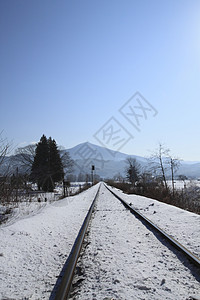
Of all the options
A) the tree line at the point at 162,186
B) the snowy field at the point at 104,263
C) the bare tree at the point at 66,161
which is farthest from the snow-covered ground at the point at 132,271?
the bare tree at the point at 66,161

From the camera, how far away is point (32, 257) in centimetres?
401

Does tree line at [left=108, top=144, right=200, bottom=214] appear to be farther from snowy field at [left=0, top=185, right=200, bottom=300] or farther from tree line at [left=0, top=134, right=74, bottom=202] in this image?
tree line at [left=0, top=134, right=74, bottom=202]

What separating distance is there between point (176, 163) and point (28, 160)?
98.8ft

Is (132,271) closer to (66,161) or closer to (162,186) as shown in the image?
(162,186)

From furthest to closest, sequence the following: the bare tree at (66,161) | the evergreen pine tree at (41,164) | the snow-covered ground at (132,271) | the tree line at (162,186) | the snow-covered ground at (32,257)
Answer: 1. the bare tree at (66,161)
2. the evergreen pine tree at (41,164)
3. the tree line at (162,186)
4. the snow-covered ground at (32,257)
5. the snow-covered ground at (132,271)

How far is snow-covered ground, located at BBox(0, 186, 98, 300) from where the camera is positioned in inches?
111

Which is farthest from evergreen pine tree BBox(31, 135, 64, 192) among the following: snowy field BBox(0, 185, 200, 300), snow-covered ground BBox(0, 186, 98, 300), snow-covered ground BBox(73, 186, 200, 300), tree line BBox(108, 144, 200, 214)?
snow-covered ground BBox(73, 186, 200, 300)

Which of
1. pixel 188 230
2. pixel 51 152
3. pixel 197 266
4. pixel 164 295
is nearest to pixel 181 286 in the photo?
pixel 164 295

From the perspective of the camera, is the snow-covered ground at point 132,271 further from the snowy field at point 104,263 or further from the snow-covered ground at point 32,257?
the snow-covered ground at point 32,257

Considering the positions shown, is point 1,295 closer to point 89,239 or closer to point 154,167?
point 89,239

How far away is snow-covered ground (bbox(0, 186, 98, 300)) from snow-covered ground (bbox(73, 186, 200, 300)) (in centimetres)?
53

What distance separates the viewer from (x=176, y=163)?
79.9 ft

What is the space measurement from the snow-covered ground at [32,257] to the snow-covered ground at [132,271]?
525mm

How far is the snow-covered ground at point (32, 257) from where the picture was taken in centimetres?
282
